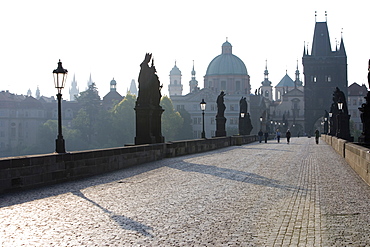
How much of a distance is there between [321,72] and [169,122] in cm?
3759

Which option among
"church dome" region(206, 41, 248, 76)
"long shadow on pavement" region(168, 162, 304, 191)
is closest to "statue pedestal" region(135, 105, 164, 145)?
"long shadow on pavement" region(168, 162, 304, 191)

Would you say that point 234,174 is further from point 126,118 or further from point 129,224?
point 126,118

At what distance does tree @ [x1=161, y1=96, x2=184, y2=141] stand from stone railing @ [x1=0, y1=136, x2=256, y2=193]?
8830 centimetres

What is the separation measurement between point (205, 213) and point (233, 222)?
0.91 m

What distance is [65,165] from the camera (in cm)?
1444

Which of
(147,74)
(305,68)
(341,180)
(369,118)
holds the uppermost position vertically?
(305,68)

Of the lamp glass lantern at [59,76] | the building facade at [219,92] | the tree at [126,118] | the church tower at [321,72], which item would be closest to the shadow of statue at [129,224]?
the lamp glass lantern at [59,76]

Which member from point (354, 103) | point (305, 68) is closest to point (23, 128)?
point (305, 68)

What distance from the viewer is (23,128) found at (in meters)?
139

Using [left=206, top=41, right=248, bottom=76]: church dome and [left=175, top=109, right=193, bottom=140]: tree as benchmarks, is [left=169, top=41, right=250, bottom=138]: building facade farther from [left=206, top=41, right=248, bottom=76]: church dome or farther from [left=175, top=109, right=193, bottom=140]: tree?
[left=175, top=109, right=193, bottom=140]: tree

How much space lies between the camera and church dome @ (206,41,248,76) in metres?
147

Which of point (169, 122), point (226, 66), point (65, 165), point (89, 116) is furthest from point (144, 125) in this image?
point (226, 66)

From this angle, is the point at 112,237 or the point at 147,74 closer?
the point at 112,237

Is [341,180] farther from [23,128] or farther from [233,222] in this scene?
[23,128]
